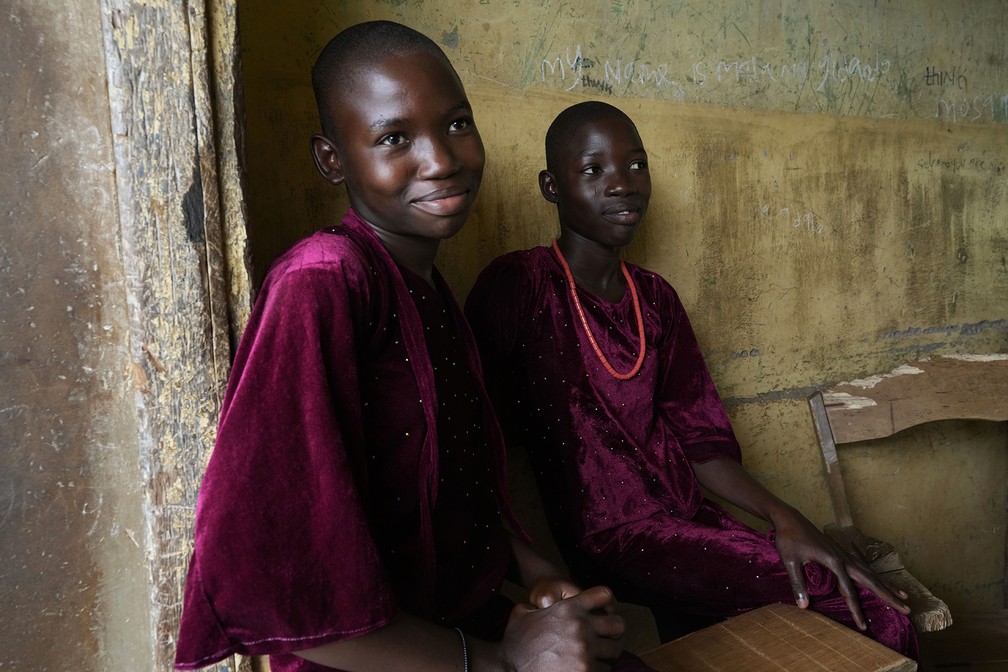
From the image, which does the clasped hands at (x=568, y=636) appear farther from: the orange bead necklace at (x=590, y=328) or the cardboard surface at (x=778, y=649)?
the orange bead necklace at (x=590, y=328)

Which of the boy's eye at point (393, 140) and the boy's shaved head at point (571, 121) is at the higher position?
the boy's shaved head at point (571, 121)

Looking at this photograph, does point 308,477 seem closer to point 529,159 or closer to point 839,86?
point 529,159

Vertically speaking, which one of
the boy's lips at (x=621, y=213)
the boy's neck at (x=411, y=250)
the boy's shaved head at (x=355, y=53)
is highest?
the boy's shaved head at (x=355, y=53)

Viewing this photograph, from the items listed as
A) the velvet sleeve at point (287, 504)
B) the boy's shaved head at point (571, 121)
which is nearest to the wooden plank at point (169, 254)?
the velvet sleeve at point (287, 504)

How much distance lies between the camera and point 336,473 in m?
0.94

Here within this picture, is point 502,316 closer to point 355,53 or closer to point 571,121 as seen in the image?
point 571,121

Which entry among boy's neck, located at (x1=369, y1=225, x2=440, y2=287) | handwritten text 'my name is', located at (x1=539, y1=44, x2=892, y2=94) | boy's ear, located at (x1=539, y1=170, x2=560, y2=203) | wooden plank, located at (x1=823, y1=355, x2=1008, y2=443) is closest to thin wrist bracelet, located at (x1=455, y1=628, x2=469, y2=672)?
boy's neck, located at (x1=369, y1=225, x2=440, y2=287)

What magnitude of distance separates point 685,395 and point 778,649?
26.0 inches

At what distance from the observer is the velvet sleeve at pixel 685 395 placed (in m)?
1.84

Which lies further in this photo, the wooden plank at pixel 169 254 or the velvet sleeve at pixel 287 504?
the wooden plank at pixel 169 254

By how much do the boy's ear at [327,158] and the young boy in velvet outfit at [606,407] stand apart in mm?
575

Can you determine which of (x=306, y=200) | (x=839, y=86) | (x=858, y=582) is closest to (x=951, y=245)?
(x=839, y=86)

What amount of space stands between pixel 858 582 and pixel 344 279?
1223mm

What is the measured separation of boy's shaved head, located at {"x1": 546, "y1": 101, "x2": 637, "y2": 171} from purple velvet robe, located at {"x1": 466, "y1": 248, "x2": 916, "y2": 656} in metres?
0.25
